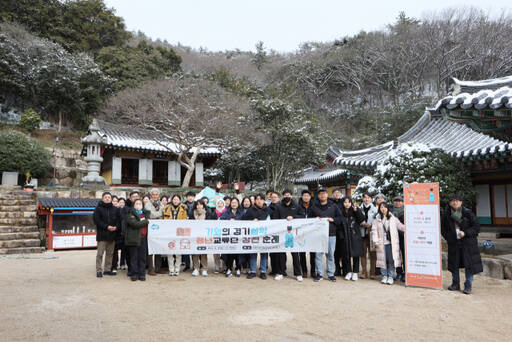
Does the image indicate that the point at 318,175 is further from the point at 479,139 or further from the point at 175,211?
the point at 175,211

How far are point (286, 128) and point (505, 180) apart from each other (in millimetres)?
12672

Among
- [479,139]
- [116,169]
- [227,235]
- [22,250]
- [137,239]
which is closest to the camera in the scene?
[137,239]

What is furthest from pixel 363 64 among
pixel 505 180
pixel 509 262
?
pixel 509 262

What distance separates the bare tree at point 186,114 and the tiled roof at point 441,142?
8932mm

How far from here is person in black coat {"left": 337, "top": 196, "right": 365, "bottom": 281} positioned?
6461 mm

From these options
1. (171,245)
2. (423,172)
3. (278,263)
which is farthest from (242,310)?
(423,172)

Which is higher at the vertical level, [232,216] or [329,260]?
[232,216]

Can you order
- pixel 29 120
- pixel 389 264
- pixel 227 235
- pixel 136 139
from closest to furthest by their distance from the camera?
1. pixel 389 264
2. pixel 227 235
3. pixel 136 139
4. pixel 29 120

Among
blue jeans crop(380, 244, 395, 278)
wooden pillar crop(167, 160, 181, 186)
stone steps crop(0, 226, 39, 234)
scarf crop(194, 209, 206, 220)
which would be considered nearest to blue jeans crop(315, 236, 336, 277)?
blue jeans crop(380, 244, 395, 278)

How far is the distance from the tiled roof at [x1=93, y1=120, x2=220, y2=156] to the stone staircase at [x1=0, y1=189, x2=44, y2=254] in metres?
6.61

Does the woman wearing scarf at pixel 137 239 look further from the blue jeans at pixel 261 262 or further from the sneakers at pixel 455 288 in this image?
the sneakers at pixel 455 288

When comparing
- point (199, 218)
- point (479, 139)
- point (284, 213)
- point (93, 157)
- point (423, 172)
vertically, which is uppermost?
point (93, 157)

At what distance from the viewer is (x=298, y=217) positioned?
701 centimetres

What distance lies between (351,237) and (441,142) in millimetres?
6760
